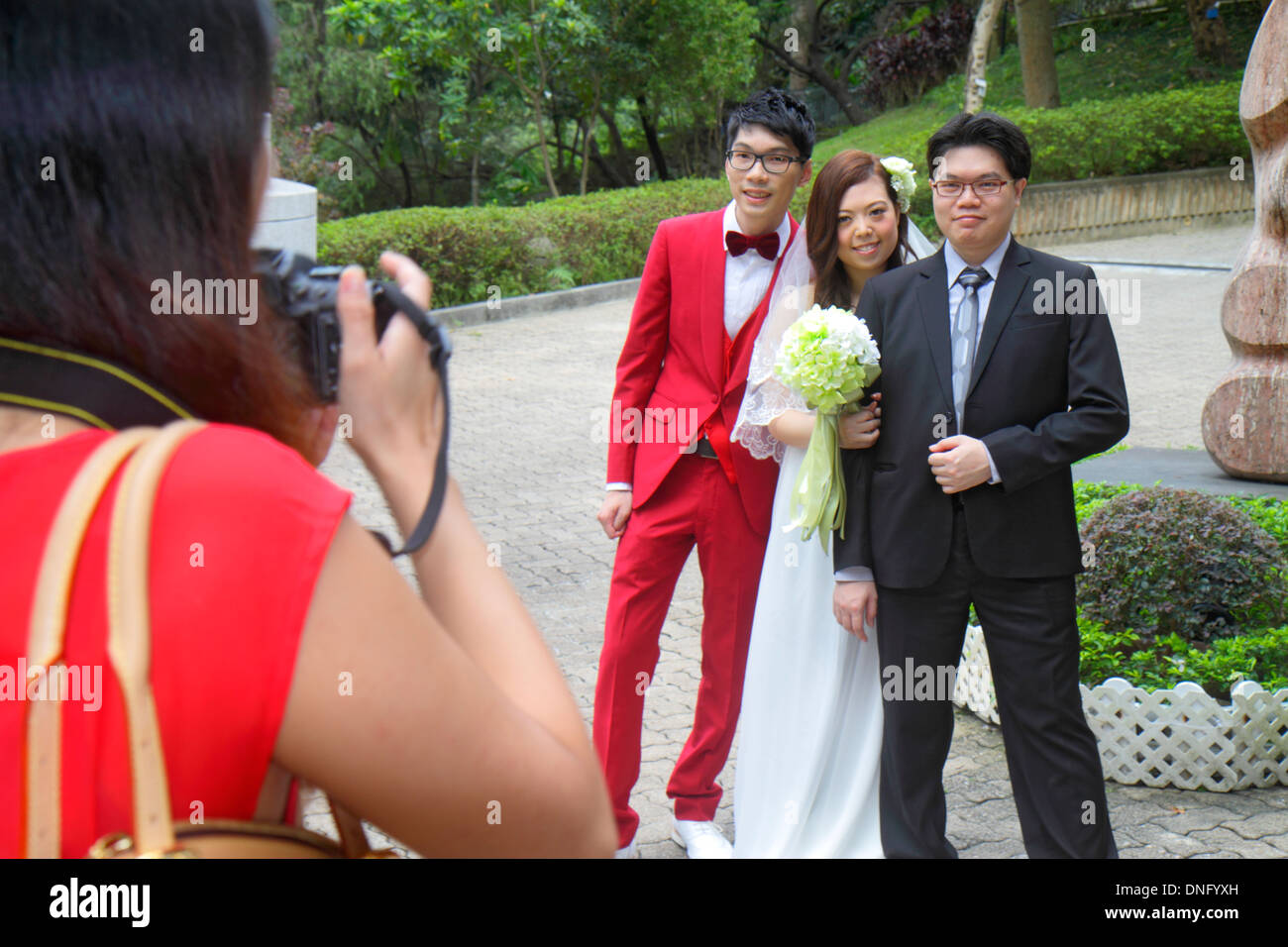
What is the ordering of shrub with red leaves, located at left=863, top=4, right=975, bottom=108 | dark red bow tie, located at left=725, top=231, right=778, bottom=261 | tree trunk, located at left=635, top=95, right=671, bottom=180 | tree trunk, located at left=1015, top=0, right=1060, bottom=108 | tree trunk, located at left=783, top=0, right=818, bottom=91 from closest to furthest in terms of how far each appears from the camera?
dark red bow tie, located at left=725, top=231, right=778, bottom=261, tree trunk, located at left=635, top=95, right=671, bottom=180, tree trunk, located at left=1015, top=0, right=1060, bottom=108, shrub with red leaves, located at left=863, top=4, right=975, bottom=108, tree trunk, located at left=783, top=0, right=818, bottom=91

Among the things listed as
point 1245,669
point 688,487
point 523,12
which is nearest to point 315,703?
point 688,487

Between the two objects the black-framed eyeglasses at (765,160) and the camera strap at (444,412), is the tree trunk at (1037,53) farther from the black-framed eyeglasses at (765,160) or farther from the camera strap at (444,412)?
the camera strap at (444,412)

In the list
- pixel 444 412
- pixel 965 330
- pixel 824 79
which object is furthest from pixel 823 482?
pixel 824 79

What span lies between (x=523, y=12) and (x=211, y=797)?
18.7 meters

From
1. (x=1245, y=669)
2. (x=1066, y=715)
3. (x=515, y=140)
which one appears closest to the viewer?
(x=1066, y=715)

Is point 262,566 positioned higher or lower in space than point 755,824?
higher

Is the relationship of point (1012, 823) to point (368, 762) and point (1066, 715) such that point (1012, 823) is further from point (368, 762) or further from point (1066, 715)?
point (368, 762)

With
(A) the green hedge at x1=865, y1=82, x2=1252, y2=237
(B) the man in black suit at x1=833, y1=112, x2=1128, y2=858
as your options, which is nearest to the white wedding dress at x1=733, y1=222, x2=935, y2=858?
(B) the man in black suit at x1=833, y1=112, x2=1128, y2=858

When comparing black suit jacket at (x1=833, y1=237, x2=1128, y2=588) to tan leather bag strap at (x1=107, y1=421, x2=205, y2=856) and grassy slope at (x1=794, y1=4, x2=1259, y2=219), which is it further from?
grassy slope at (x1=794, y1=4, x2=1259, y2=219)

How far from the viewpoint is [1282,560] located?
17.1 ft

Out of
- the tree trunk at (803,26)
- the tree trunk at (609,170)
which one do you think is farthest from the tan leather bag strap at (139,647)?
the tree trunk at (803,26)

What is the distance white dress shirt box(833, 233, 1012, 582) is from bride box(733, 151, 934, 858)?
25 cm

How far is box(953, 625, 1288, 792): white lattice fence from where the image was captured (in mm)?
4422

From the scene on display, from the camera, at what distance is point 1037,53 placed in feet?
75.1
